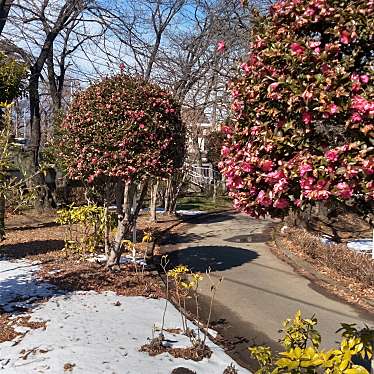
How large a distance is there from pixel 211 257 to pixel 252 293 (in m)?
2.53

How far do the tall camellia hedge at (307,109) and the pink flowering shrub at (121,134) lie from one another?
11.8ft

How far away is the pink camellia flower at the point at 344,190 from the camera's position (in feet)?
7.23

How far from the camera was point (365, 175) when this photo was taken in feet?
7.15

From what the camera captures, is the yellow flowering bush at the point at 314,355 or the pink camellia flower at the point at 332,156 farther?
the pink camellia flower at the point at 332,156

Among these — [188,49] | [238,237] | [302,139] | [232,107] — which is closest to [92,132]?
[232,107]

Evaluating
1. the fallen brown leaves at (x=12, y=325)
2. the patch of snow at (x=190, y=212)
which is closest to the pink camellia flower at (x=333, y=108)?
the fallen brown leaves at (x=12, y=325)

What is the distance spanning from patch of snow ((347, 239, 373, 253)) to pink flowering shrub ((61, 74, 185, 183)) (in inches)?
184

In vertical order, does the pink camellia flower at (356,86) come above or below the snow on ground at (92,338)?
above

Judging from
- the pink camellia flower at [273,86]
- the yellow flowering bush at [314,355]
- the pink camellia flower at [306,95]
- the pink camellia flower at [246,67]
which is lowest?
the yellow flowering bush at [314,355]

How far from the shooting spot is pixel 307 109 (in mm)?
2334

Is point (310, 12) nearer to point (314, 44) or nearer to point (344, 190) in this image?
point (314, 44)

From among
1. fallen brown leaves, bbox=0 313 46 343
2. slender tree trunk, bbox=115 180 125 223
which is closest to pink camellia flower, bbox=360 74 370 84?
fallen brown leaves, bbox=0 313 46 343

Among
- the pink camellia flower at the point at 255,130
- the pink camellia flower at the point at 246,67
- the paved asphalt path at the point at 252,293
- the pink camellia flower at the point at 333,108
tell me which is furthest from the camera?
the paved asphalt path at the point at 252,293

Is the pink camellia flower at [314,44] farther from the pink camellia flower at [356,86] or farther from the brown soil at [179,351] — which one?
the brown soil at [179,351]
